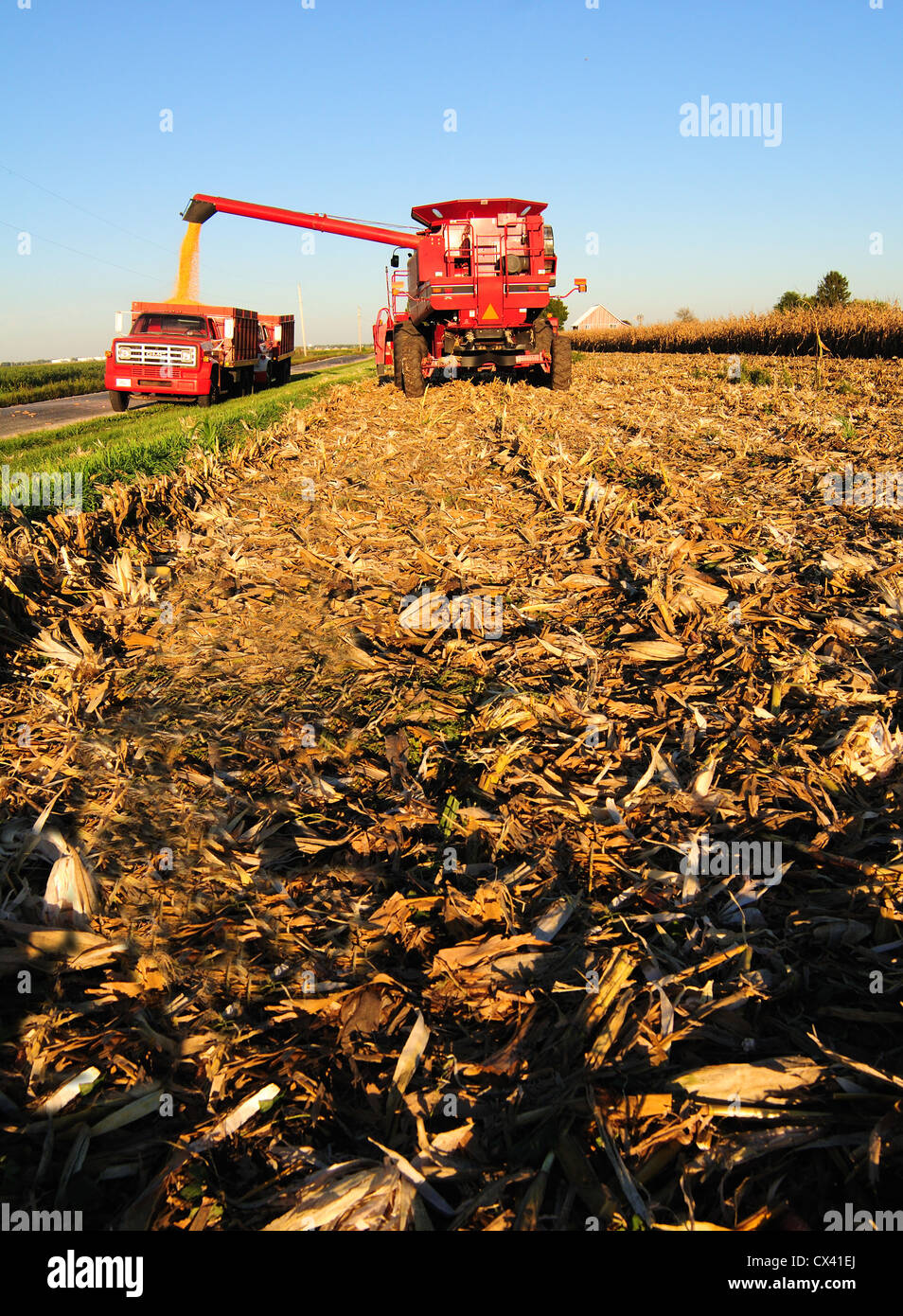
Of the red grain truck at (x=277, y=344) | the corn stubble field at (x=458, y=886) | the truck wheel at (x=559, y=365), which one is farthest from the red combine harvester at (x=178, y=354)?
the corn stubble field at (x=458, y=886)

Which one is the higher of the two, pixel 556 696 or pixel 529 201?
pixel 529 201

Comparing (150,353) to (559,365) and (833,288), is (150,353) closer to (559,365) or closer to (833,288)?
(559,365)

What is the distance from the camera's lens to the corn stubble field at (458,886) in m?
1.70

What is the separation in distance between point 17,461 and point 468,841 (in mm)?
8445

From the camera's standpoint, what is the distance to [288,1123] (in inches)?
71.6

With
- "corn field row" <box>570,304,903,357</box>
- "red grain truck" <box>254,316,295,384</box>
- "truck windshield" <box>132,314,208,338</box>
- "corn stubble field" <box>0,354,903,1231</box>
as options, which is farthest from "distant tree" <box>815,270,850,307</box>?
"corn stubble field" <box>0,354,903,1231</box>

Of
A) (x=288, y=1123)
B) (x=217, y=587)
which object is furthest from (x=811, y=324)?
(x=288, y=1123)

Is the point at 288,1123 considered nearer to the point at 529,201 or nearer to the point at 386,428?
the point at 386,428

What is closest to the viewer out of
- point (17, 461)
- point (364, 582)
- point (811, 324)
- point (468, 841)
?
point (468, 841)

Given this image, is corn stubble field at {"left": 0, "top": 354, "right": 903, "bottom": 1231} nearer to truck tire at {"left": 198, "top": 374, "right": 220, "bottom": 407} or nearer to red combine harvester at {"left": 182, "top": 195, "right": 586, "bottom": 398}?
red combine harvester at {"left": 182, "top": 195, "right": 586, "bottom": 398}

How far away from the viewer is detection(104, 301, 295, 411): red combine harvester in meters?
17.6

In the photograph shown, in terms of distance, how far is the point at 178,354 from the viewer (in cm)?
1767
